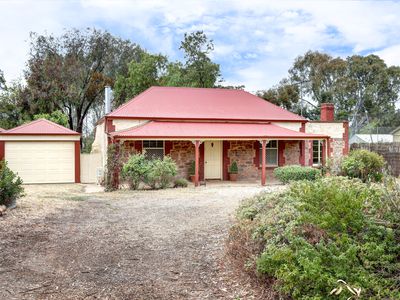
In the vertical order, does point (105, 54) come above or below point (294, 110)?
above

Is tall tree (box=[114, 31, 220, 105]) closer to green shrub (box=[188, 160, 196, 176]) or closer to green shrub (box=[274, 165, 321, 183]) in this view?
green shrub (box=[188, 160, 196, 176])

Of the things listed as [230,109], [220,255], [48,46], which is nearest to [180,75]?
[230,109]

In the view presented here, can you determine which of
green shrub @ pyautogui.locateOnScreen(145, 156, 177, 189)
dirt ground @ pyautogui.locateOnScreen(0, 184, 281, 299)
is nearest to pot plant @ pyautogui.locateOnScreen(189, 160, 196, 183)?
green shrub @ pyautogui.locateOnScreen(145, 156, 177, 189)

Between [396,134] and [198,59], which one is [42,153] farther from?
[396,134]

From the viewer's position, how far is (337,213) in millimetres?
4551

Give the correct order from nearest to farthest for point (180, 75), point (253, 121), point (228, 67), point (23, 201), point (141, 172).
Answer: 1. point (23, 201)
2. point (141, 172)
3. point (253, 121)
4. point (180, 75)
5. point (228, 67)

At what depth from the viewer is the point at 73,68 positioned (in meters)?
32.6

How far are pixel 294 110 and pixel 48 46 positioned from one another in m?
24.9

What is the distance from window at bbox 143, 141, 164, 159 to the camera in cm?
1851

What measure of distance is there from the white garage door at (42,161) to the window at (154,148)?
375 centimetres

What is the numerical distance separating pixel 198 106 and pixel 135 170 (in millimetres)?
6699

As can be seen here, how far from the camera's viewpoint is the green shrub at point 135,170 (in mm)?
15336

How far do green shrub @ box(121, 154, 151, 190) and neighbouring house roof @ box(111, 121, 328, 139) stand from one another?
1144 millimetres

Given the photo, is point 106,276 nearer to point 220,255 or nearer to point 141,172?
point 220,255
